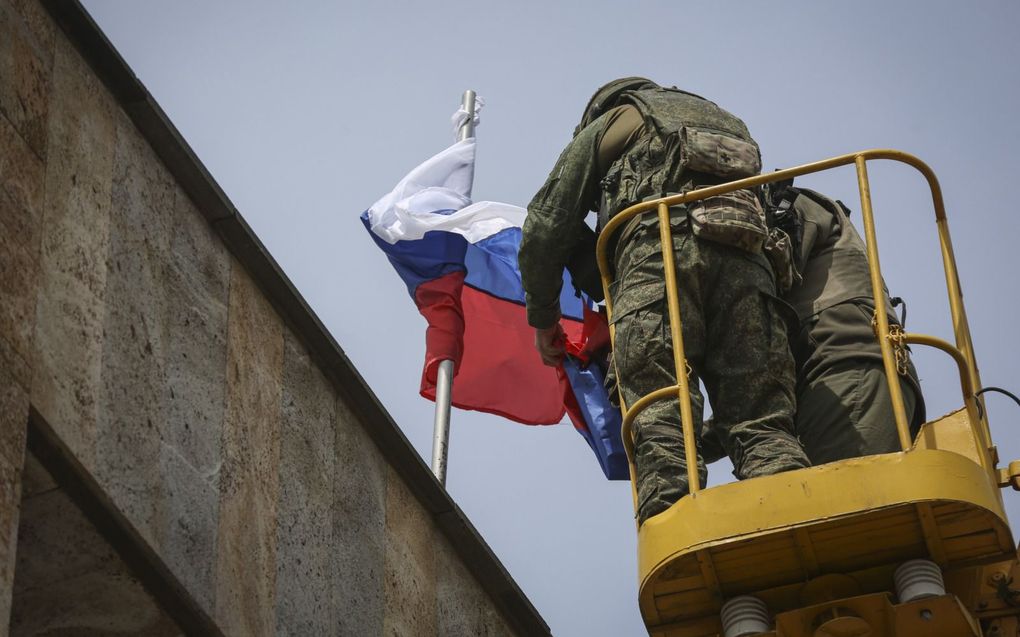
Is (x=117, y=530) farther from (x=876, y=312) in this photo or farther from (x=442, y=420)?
(x=442, y=420)

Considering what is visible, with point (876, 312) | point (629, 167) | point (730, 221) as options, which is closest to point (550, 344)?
point (629, 167)

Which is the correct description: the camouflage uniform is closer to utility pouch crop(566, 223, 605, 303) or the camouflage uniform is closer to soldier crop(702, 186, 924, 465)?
soldier crop(702, 186, 924, 465)

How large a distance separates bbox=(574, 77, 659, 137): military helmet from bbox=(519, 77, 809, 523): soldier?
252mm

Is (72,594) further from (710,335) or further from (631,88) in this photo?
(631,88)

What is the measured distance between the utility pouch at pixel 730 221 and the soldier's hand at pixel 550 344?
1.48 m

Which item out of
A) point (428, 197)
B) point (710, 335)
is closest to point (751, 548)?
point (710, 335)

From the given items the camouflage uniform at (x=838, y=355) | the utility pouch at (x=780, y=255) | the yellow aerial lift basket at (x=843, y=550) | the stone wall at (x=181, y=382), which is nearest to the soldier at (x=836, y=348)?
the camouflage uniform at (x=838, y=355)

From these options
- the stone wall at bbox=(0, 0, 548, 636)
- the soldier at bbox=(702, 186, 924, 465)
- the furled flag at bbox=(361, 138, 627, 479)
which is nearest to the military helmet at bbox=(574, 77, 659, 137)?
the soldier at bbox=(702, 186, 924, 465)

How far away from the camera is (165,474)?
24.7 ft

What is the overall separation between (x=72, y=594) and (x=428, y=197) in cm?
721

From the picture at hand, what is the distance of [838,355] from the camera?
8.66 m

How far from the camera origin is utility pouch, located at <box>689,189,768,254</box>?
8.18 meters

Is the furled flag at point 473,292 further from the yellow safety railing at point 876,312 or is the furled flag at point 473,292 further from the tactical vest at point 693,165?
the yellow safety railing at point 876,312

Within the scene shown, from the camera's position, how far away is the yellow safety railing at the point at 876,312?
7441mm
